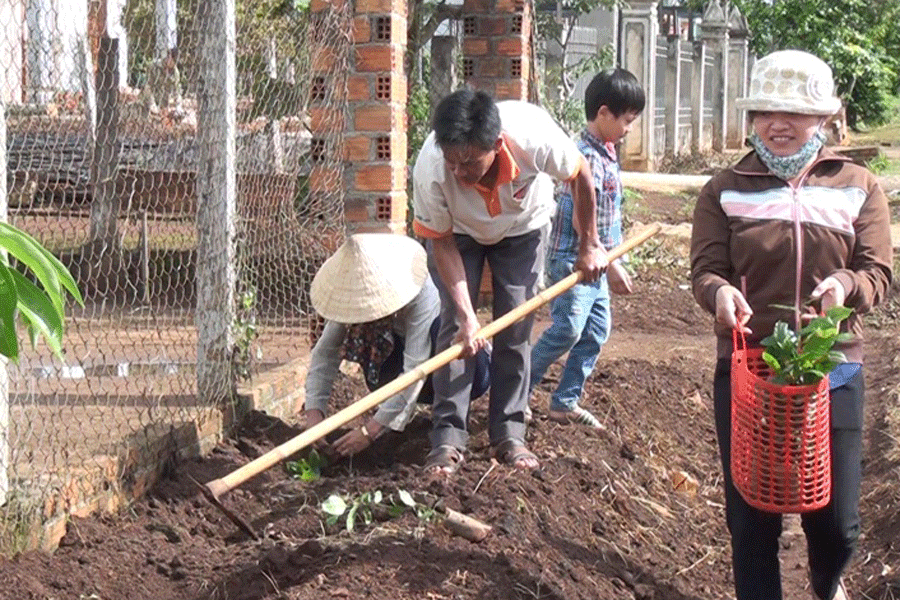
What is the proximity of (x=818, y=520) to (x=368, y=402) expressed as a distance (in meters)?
1.64

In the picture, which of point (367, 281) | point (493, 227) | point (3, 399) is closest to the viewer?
point (3, 399)

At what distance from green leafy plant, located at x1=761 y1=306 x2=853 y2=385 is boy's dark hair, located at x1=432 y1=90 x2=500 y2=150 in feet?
5.04

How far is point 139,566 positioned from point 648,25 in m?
20.4

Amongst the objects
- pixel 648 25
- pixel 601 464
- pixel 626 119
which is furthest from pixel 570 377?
pixel 648 25

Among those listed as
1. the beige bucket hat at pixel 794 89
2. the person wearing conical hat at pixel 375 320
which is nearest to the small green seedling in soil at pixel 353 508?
the person wearing conical hat at pixel 375 320

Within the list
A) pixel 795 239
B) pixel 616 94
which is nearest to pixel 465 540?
pixel 795 239

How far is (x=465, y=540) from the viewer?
4.95 m

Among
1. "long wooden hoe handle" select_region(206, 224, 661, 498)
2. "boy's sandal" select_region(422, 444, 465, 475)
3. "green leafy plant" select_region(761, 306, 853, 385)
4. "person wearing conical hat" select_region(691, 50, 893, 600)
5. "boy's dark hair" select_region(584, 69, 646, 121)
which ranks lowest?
"boy's sandal" select_region(422, 444, 465, 475)

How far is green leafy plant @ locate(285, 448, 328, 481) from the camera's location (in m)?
6.05

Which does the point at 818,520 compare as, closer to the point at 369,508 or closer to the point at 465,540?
the point at 465,540

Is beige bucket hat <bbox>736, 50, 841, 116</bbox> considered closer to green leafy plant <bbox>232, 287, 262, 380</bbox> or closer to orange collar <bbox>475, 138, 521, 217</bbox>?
orange collar <bbox>475, 138, 521, 217</bbox>

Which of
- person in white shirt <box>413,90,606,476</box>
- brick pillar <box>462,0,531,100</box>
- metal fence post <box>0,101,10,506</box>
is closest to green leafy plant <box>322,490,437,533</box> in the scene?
person in white shirt <box>413,90,606,476</box>

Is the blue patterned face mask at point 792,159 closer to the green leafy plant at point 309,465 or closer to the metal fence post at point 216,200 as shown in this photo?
the green leafy plant at point 309,465

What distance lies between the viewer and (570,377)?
6918 mm
